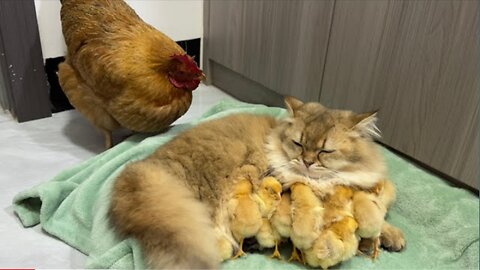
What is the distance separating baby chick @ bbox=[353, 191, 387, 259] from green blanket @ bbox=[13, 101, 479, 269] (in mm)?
128

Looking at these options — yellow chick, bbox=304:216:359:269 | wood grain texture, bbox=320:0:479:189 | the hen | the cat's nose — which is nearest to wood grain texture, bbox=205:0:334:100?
wood grain texture, bbox=320:0:479:189

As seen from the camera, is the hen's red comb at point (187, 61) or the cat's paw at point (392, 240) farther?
the hen's red comb at point (187, 61)

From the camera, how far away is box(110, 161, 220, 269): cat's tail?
1.01 meters

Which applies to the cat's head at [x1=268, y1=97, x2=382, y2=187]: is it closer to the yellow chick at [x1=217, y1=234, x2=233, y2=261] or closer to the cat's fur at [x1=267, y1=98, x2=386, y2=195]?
the cat's fur at [x1=267, y1=98, x2=386, y2=195]

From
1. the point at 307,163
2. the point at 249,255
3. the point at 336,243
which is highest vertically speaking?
the point at 307,163

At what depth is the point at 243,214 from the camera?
3.73 ft

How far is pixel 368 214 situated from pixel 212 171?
43 centimetres

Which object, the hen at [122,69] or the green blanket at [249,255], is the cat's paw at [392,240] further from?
the hen at [122,69]

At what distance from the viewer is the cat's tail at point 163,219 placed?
101cm

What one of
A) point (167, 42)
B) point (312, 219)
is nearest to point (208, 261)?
point (312, 219)

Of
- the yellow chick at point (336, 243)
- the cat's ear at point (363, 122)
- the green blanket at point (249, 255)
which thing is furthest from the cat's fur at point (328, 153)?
the green blanket at point (249, 255)

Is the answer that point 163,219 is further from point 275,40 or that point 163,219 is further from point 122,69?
point 275,40

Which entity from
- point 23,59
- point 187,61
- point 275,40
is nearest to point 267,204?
point 187,61

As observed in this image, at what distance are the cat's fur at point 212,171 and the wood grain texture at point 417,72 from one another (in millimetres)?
326
